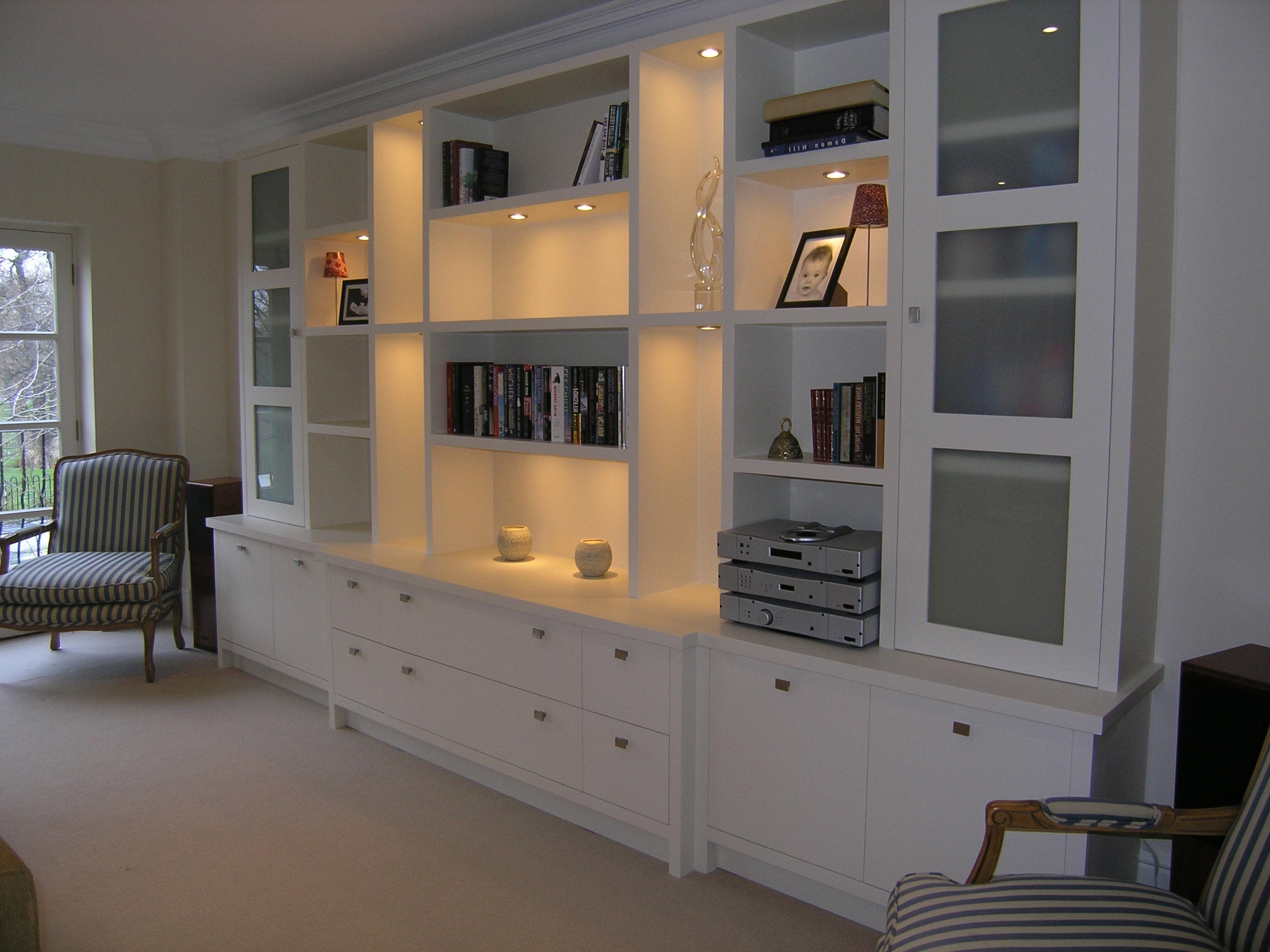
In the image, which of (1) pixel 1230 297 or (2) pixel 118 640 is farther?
(2) pixel 118 640

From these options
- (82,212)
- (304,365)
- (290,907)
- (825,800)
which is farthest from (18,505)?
(825,800)

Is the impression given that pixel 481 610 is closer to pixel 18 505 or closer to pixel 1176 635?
pixel 1176 635

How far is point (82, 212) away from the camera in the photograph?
496cm

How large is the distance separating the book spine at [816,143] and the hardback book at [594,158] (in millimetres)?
627

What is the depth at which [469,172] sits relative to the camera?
11.4 feet

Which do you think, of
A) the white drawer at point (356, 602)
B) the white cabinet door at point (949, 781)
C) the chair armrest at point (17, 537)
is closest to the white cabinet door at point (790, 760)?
the white cabinet door at point (949, 781)

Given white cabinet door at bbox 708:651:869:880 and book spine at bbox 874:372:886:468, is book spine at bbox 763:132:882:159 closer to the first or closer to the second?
book spine at bbox 874:372:886:468

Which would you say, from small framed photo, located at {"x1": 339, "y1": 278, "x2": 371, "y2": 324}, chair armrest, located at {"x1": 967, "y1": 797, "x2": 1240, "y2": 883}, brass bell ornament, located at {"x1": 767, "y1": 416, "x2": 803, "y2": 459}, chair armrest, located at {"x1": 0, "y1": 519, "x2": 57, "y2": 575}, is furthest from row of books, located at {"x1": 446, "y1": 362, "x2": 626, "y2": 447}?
chair armrest, located at {"x1": 0, "y1": 519, "x2": 57, "y2": 575}

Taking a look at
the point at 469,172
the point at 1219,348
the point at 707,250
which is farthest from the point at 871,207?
the point at 469,172

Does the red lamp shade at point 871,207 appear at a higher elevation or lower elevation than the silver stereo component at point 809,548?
higher

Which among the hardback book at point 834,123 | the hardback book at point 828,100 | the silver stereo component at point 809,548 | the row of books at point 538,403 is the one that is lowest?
the silver stereo component at point 809,548

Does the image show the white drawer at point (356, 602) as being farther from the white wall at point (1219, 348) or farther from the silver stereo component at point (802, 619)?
the white wall at point (1219, 348)

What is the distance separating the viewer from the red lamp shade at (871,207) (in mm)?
2455

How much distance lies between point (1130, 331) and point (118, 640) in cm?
493
